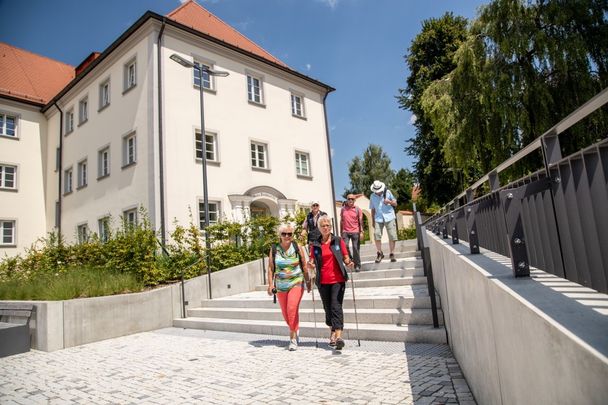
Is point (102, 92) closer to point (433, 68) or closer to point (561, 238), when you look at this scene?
point (433, 68)

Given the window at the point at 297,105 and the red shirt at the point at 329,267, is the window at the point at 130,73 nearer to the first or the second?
the window at the point at 297,105

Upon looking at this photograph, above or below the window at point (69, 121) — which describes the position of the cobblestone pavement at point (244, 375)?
below

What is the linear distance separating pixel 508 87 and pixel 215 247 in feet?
38.1

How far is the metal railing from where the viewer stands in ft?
5.49

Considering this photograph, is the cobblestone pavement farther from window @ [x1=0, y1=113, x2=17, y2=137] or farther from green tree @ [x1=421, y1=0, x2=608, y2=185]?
window @ [x1=0, y1=113, x2=17, y2=137]

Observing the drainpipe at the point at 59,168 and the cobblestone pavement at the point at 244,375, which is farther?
the drainpipe at the point at 59,168

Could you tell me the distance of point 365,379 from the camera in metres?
4.59

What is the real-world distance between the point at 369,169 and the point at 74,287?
52.7m

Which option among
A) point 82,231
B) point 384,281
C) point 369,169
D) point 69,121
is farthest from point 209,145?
point 369,169

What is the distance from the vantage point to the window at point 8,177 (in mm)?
23203

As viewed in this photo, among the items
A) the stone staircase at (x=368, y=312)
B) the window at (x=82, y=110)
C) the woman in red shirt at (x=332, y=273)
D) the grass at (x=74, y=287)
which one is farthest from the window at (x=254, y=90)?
the woman in red shirt at (x=332, y=273)

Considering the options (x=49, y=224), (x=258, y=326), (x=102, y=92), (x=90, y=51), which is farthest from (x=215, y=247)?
(x=90, y=51)

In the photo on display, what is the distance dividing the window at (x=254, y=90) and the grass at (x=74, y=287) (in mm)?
12400

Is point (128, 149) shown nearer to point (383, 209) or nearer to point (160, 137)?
point (160, 137)
